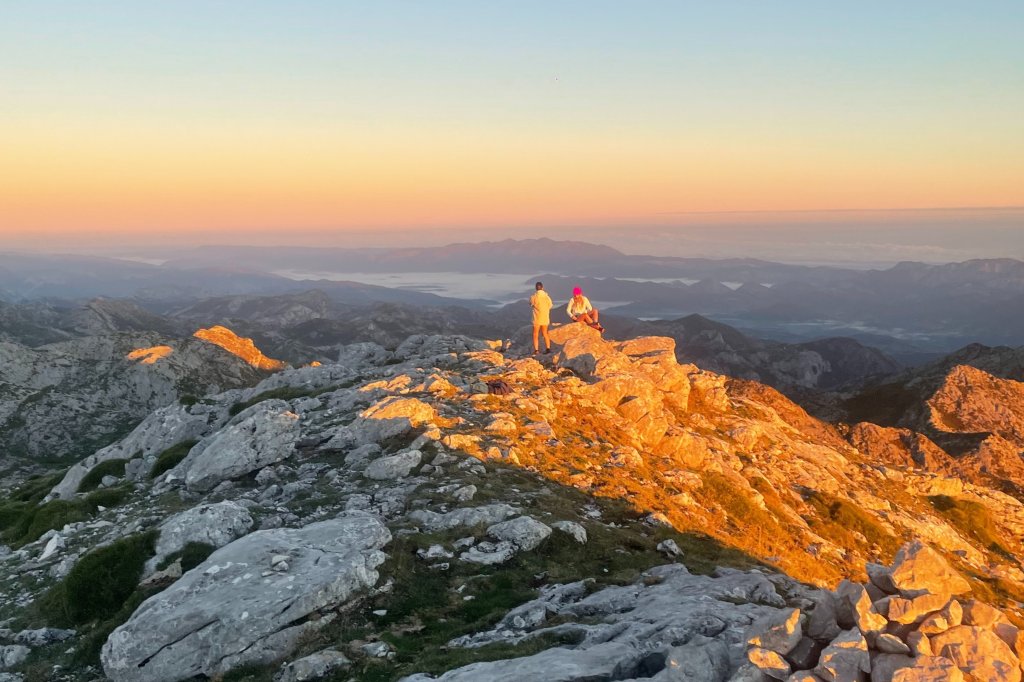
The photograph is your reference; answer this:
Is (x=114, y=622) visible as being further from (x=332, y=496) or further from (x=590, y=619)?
(x=590, y=619)

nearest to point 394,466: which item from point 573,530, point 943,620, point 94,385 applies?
point 573,530

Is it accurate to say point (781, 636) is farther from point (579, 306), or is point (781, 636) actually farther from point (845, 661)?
point (579, 306)

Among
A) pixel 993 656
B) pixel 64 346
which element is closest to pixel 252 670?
pixel 993 656

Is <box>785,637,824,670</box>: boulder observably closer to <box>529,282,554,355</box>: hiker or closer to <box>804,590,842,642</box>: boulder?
<box>804,590,842,642</box>: boulder

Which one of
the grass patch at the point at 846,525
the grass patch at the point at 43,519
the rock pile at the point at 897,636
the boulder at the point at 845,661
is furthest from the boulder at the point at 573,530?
the grass patch at the point at 43,519

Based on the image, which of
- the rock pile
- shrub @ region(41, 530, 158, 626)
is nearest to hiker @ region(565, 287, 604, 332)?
shrub @ region(41, 530, 158, 626)

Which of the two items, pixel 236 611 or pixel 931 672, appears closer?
pixel 931 672
